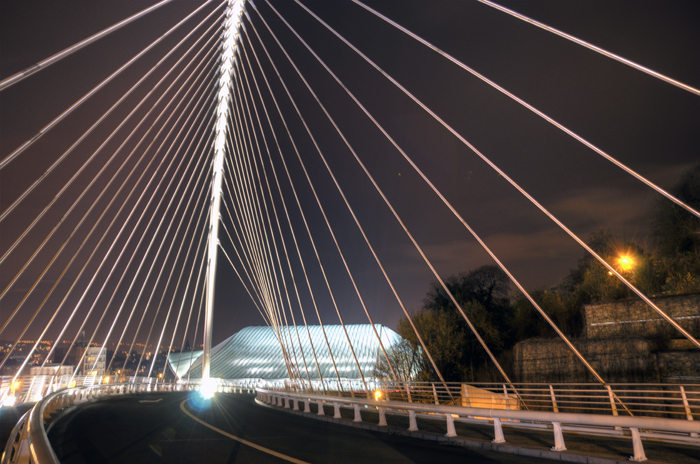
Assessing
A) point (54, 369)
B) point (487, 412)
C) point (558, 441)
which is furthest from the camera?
point (54, 369)

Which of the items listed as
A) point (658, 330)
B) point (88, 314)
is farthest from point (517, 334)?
point (88, 314)

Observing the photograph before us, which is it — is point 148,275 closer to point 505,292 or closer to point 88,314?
point 88,314

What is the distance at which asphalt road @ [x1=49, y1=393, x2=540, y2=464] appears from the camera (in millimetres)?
8172

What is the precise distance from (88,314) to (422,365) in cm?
Answer: 2765

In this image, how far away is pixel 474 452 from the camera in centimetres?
914

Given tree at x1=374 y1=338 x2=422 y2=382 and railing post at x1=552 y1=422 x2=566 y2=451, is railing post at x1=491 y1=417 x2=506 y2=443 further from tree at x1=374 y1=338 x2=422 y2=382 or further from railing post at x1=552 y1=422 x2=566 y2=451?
tree at x1=374 y1=338 x2=422 y2=382

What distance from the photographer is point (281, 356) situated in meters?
68.0

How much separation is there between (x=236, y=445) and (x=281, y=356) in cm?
6003

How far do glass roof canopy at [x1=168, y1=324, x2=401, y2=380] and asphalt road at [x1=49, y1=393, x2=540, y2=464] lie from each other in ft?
145

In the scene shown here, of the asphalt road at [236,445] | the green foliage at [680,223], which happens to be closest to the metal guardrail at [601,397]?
the asphalt road at [236,445]

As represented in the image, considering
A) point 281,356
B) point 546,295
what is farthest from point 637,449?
point 281,356

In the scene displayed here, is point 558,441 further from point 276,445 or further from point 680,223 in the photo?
point 680,223

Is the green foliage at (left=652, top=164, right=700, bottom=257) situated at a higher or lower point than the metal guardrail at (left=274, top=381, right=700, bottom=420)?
higher

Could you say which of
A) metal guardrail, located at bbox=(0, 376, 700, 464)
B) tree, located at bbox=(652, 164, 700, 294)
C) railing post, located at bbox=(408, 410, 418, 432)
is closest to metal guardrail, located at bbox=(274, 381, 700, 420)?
metal guardrail, located at bbox=(0, 376, 700, 464)
